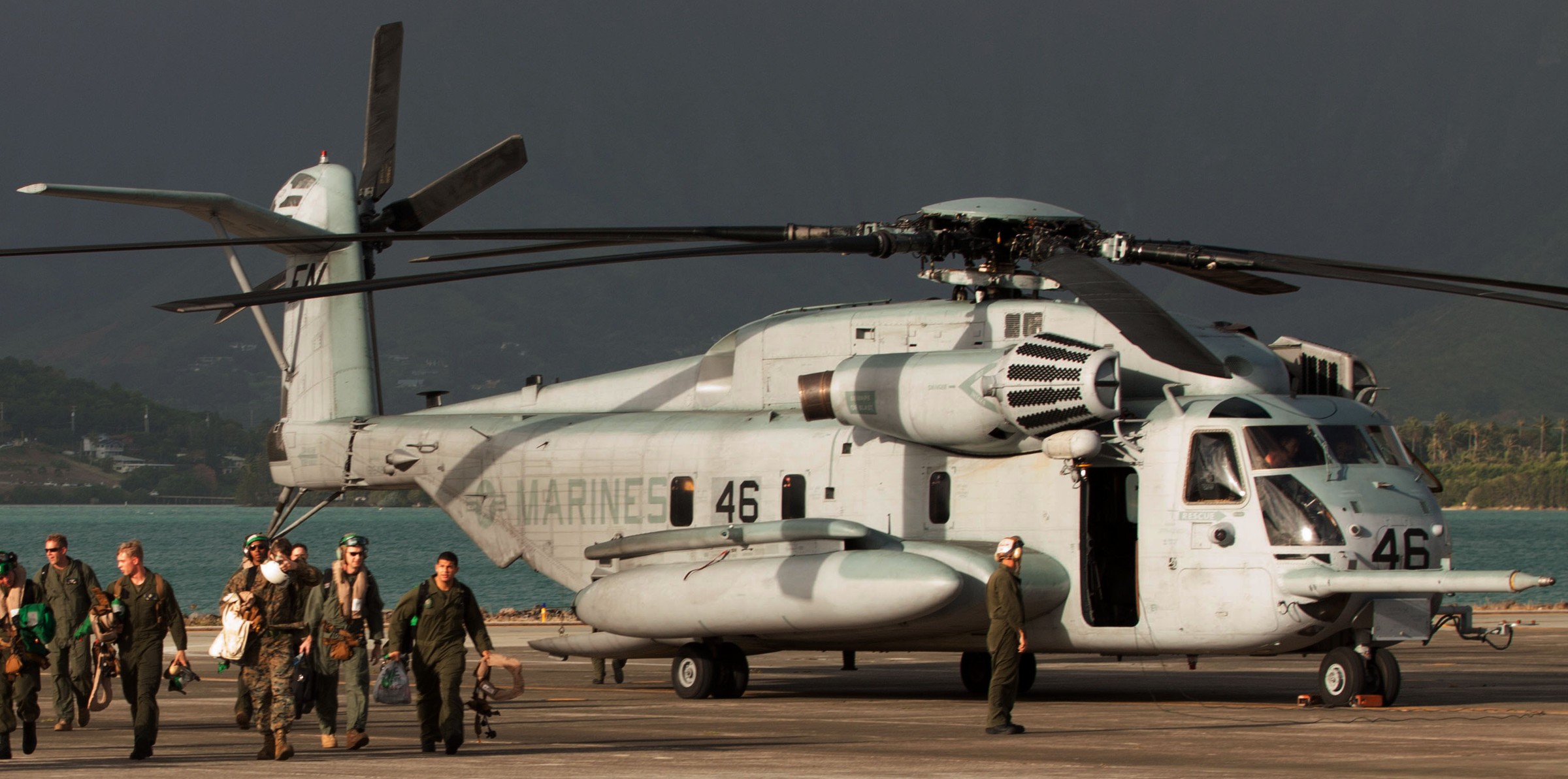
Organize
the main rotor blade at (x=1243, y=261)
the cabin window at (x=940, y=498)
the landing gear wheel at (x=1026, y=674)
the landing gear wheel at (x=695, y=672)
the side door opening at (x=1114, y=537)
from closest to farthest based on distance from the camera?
the main rotor blade at (x=1243, y=261)
the side door opening at (x=1114, y=537)
the cabin window at (x=940, y=498)
the landing gear wheel at (x=695, y=672)
the landing gear wheel at (x=1026, y=674)

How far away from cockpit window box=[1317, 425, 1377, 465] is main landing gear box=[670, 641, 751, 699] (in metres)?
6.01

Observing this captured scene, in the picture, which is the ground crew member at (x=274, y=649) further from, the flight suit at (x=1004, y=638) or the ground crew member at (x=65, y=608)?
the flight suit at (x=1004, y=638)

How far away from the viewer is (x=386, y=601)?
71.8m

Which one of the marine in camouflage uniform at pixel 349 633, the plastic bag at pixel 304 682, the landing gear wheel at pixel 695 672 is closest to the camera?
the marine in camouflage uniform at pixel 349 633

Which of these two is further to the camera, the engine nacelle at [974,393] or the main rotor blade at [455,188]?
the main rotor blade at [455,188]

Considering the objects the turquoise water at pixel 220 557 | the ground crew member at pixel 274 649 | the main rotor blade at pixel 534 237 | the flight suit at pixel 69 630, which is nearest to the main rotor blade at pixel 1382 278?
the main rotor blade at pixel 534 237

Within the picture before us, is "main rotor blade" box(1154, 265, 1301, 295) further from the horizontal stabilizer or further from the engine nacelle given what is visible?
the horizontal stabilizer

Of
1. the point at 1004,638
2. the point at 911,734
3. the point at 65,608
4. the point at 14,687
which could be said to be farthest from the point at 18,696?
the point at 1004,638

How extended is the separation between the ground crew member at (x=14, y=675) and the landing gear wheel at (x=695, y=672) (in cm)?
666

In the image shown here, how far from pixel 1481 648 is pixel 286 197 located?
1779 cm

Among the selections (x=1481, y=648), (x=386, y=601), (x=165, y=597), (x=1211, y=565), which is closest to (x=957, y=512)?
(x=1211, y=565)

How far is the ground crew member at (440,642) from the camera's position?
12875mm

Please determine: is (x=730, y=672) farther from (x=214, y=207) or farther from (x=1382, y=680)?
(x=214, y=207)

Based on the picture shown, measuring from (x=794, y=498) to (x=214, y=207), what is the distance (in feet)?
21.3
